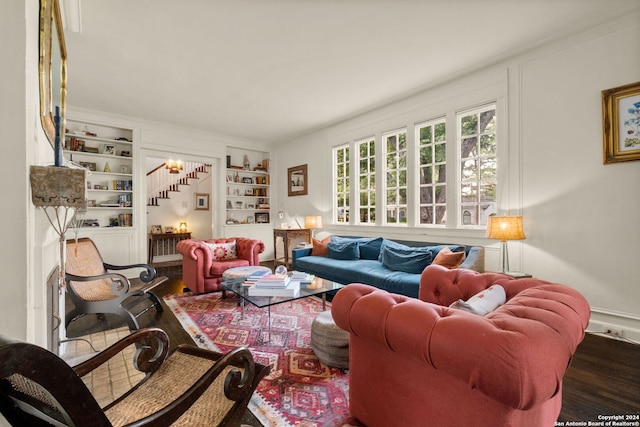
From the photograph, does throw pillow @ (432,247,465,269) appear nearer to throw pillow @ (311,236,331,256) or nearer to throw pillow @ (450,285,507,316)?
throw pillow @ (450,285,507,316)

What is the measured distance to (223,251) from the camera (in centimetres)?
427

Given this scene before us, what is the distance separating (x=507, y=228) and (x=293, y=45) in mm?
2842

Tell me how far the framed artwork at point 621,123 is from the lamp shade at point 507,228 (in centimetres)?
88

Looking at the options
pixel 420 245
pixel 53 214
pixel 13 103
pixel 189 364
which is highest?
pixel 13 103

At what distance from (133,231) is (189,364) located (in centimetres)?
471

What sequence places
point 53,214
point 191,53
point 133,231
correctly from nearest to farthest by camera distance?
point 53,214 → point 191,53 → point 133,231

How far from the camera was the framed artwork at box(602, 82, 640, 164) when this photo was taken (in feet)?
8.16

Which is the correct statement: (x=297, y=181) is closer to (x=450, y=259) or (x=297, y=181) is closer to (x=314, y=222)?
(x=314, y=222)

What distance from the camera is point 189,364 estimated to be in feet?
4.46

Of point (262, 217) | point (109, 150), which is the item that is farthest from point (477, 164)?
point (109, 150)

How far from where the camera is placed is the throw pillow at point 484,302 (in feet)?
4.20

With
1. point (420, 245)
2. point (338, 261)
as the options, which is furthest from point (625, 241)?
point (338, 261)

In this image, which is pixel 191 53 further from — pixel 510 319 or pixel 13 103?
pixel 510 319

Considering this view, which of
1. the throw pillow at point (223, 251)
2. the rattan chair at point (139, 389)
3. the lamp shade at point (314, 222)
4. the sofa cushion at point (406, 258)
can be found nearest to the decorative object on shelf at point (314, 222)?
the lamp shade at point (314, 222)
